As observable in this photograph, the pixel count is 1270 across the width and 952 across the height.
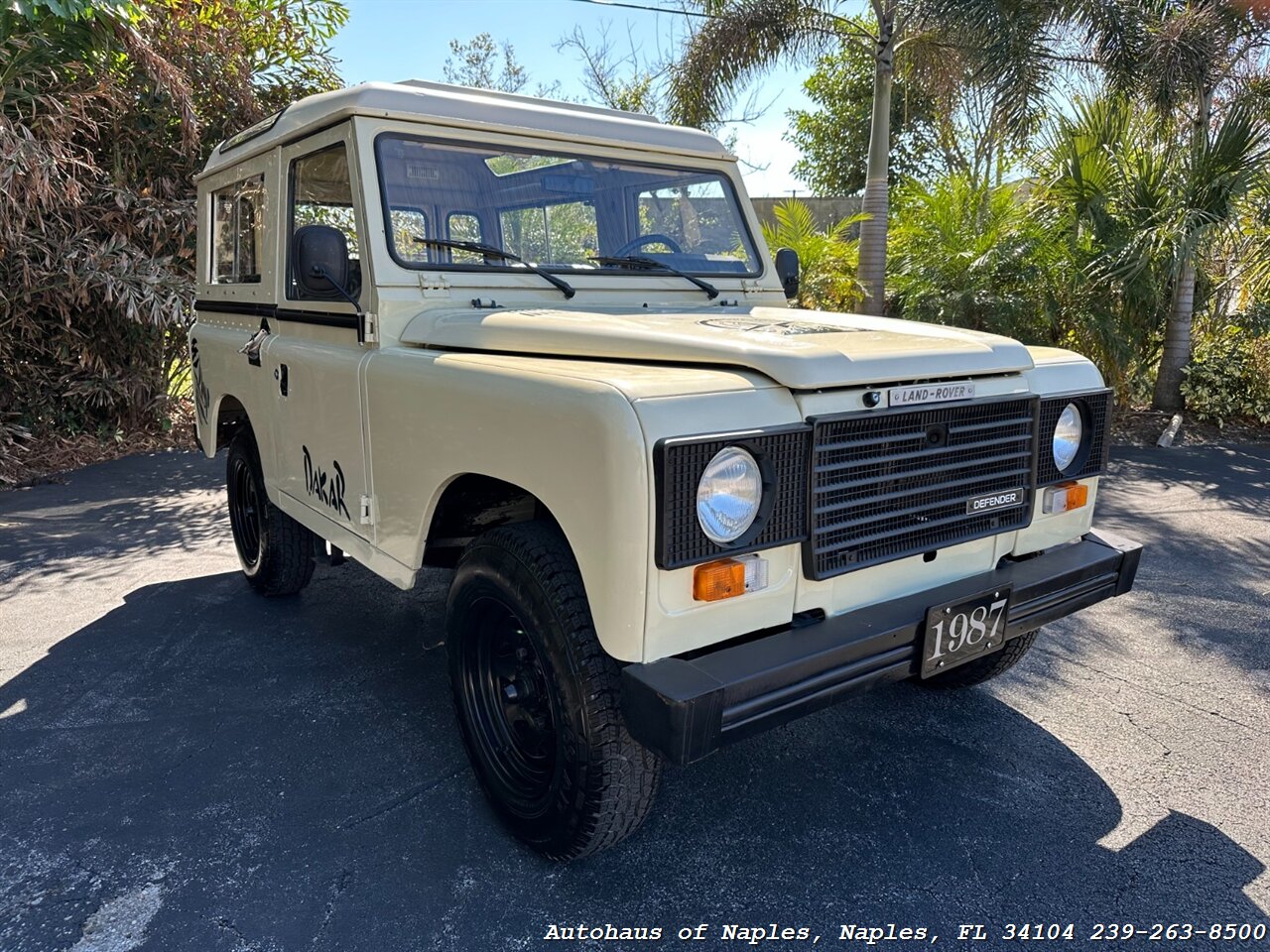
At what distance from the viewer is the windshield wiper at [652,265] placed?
133 inches

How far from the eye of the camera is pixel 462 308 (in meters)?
3.02

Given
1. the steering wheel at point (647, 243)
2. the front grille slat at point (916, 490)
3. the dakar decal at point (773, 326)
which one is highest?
the steering wheel at point (647, 243)

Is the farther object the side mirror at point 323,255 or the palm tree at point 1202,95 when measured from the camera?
the palm tree at point 1202,95

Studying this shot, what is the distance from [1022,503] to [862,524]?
0.65m

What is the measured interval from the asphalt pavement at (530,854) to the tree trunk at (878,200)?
19.3ft

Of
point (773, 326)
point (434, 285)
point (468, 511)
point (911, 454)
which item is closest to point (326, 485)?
point (468, 511)

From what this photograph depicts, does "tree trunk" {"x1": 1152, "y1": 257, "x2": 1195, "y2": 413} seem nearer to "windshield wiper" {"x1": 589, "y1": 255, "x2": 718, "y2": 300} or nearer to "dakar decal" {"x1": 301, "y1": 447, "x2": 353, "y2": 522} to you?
"windshield wiper" {"x1": 589, "y1": 255, "x2": 718, "y2": 300}

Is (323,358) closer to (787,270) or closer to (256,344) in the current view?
(256,344)

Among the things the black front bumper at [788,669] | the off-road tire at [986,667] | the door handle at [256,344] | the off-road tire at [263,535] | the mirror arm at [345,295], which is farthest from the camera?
the off-road tire at [263,535]

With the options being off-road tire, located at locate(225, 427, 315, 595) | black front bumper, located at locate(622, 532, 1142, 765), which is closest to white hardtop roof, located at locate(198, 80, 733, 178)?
off-road tire, located at locate(225, 427, 315, 595)

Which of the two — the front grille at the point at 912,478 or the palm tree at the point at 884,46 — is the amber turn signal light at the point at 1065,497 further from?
the palm tree at the point at 884,46

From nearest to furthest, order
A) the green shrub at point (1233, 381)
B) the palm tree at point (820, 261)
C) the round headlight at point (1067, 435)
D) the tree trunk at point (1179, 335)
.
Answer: the round headlight at point (1067, 435), the tree trunk at point (1179, 335), the green shrub at point (1233, 381), the palm tree at point (820, 261)

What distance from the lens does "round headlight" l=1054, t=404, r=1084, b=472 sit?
109 inches

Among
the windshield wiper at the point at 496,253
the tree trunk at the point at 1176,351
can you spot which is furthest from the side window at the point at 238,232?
the tree trunk at the point at 1176,351
